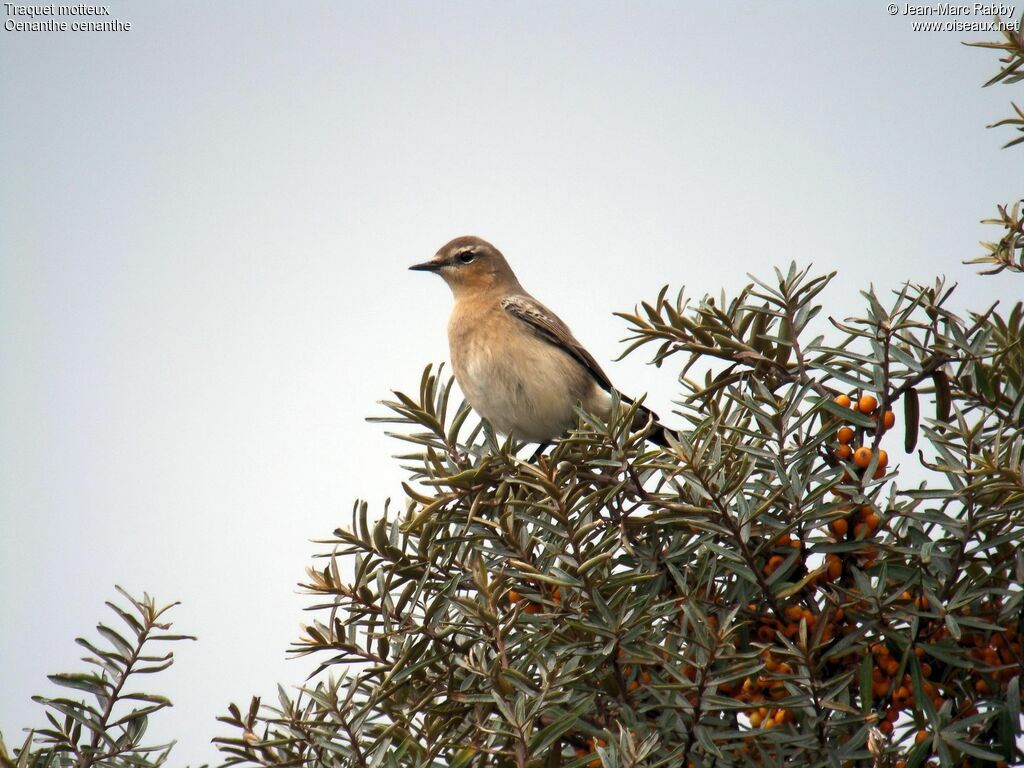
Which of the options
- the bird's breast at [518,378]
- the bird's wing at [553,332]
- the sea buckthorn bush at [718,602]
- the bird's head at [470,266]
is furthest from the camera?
the bird's head at [470,266]

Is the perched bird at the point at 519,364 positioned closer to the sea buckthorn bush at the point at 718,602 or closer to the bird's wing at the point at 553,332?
the bird's wing at the point at 553,332

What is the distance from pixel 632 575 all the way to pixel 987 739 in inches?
35.2

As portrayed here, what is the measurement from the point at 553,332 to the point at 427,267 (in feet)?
4.02

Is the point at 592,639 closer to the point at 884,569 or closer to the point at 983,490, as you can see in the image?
the point at 884,569

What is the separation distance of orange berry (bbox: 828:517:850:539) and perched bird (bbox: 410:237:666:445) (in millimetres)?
2713

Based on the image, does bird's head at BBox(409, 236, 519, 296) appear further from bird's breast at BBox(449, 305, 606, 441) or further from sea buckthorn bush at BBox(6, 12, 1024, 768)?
sea buckthorn bush at BBox(6, 12, 1024, 768)

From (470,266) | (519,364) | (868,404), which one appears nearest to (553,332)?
(519,364)

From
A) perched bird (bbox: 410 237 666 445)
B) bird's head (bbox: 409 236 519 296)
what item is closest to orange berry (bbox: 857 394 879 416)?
perched bird (bbox: 410 237 666 445)

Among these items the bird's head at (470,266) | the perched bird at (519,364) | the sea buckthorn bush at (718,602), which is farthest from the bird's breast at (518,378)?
the sea buckthorn bush at (718,602)

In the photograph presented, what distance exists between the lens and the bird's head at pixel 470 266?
21.8ft

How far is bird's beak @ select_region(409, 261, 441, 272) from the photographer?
269 inches

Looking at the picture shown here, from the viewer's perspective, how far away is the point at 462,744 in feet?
8.08

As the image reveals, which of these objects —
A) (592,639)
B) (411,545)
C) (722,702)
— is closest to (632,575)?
(592,639)

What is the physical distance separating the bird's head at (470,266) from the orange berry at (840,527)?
422 cm
